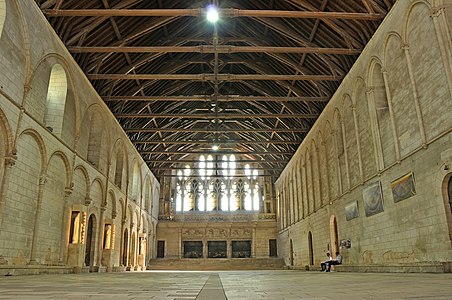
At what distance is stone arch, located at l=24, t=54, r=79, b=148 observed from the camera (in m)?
11.3

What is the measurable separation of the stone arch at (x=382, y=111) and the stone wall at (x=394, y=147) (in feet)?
0.11

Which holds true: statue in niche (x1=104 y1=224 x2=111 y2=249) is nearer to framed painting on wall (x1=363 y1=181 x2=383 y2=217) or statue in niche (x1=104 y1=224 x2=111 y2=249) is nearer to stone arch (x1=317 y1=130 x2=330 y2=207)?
stone arch (x1=317 y1=130 x2=330 y2=207)

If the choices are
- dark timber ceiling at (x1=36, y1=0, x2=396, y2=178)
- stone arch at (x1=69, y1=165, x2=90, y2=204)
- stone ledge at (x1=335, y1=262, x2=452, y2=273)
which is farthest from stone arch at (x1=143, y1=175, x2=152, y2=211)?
stone ledge at (x1=335, y1=262, x2=452, y2=273)

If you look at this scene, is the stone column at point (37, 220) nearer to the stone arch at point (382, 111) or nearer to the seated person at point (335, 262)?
the seated person at point (335, 262)

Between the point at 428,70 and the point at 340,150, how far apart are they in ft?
23.4

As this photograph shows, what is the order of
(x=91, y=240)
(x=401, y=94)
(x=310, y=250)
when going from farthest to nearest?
(x=310, y=250)
(x=91, y=240)
(x=401, y=94)

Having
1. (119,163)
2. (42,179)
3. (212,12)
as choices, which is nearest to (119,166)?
(119,163)

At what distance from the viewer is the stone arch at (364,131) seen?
12906 millimetres

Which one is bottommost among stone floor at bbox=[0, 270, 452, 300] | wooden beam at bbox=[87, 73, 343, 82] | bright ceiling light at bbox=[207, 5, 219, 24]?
stone floor at bbox=[0, 270, 452, 300]

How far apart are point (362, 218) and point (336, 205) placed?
2854 mm

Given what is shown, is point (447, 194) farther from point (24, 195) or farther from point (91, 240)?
point (91, 240)

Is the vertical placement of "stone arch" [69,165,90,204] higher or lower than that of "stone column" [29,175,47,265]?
higher

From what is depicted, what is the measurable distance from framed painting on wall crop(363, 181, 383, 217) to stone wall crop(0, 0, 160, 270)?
34.7ft

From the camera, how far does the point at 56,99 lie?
13281 millimetres
